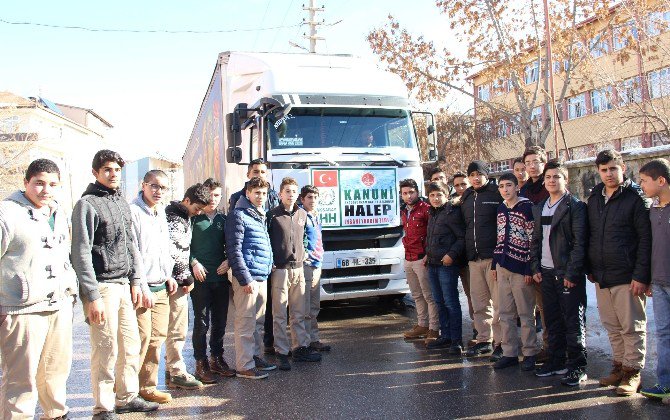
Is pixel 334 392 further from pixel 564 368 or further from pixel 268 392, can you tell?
pixel 564 368

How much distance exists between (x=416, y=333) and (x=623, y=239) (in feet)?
10.1

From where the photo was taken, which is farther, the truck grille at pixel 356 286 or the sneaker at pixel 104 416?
the truck grille at pixel 356 286

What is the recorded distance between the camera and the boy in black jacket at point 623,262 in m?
4.80

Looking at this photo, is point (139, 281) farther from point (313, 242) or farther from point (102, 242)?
point (313, 242)

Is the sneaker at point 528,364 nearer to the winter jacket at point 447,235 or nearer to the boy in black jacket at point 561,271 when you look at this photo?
the boy in black jacket at point 561,271

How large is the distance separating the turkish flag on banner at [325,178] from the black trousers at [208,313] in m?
2.44

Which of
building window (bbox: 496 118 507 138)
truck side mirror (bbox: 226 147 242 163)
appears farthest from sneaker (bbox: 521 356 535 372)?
building window (bbox: 496 118 507 138)

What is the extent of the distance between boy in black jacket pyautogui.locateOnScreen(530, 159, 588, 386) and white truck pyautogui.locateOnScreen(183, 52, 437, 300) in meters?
2.91

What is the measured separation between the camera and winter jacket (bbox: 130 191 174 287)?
16.2ft

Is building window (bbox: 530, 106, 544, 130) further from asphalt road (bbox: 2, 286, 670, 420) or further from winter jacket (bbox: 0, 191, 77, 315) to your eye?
winter jacket (bbox: 0, 191, 77, 315)

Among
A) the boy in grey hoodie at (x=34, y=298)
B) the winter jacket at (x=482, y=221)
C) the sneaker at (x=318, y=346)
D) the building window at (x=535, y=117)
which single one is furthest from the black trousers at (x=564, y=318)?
the building window at (x=535, y=117)

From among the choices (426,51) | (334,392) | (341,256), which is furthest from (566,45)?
(334,392)

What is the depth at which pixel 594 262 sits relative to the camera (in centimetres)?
511

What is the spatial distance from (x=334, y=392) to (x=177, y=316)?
1.64 meters
